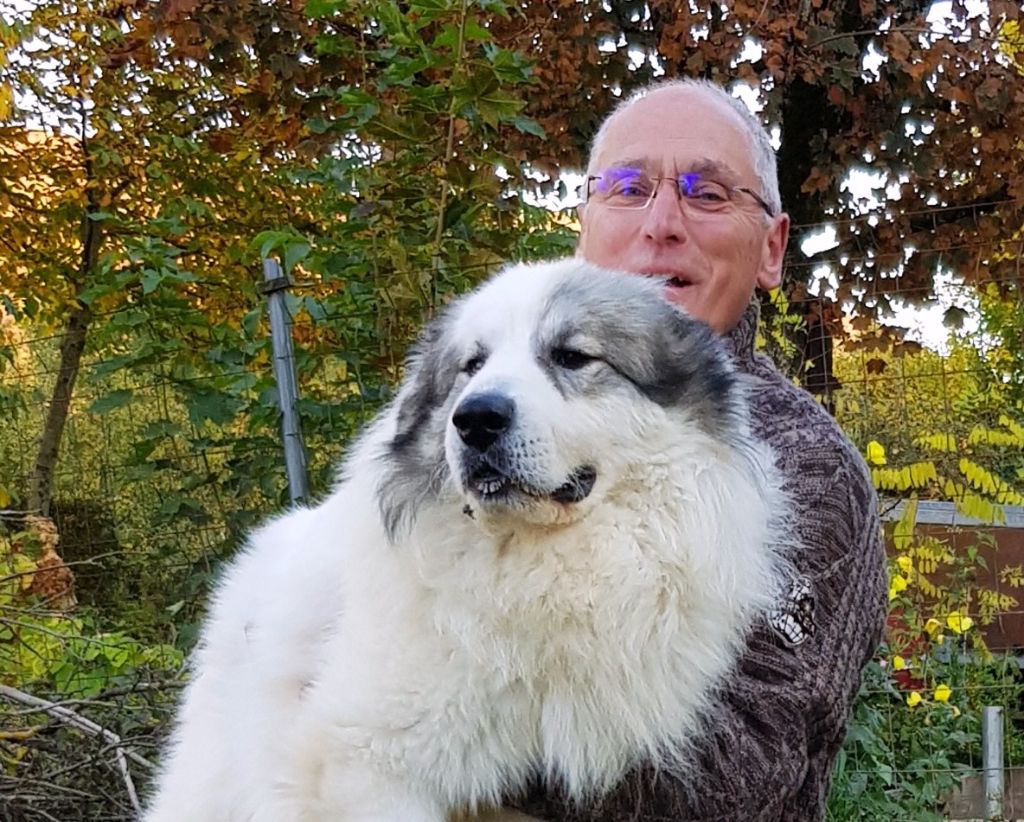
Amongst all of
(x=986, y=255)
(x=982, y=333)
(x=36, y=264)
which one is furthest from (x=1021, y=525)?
(x=36, y=264)

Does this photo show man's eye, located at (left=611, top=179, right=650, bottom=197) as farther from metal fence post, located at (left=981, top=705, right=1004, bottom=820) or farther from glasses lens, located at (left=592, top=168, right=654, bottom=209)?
metal fence post, located at (left=981, top=705, right=1004, bottom=820)

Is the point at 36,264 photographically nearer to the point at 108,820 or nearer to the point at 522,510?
the point at 108,820

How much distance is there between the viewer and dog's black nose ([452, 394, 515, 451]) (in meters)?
1.92

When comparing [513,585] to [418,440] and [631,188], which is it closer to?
[418,440]

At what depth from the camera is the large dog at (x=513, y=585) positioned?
1.89 meters

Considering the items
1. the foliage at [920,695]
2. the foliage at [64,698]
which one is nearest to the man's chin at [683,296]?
the foliage at [64,698]

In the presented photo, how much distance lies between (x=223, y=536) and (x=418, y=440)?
2.16 m

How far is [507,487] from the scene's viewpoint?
1959mm

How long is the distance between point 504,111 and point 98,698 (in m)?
2.36

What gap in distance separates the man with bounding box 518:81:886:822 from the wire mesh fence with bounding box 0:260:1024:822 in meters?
1.32

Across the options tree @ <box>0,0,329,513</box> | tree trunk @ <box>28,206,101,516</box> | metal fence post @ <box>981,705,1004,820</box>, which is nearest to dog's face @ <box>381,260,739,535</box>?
tree trunk @ <box>28,206,101,516</box>

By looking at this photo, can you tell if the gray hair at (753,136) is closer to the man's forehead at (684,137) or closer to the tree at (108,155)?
the man's forehead at (684,137)

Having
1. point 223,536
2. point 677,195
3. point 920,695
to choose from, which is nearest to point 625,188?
point 677,195

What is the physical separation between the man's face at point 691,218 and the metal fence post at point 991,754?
150 inches
